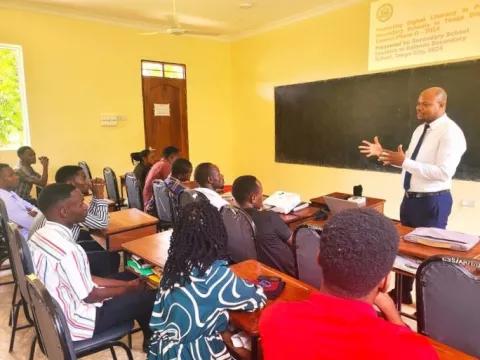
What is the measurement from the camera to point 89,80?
5.55 meters

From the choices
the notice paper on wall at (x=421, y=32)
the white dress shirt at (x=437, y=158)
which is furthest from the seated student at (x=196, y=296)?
the notice paper on wall at (x=421, y=32)

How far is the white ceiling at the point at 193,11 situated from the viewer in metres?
4.95

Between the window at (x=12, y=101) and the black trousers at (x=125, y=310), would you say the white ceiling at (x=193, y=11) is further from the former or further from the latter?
the black trousers at (x=125, y=310)

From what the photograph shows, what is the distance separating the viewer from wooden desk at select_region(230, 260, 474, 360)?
1120 millimetres

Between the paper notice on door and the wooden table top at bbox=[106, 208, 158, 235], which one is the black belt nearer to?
the wooden table top at bbox=[106, 208, 158, 235]

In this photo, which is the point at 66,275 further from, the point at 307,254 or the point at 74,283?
the point at 307,254

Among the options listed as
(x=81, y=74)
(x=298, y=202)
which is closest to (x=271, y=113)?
(x=81, y=74)

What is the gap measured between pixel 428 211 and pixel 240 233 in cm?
155

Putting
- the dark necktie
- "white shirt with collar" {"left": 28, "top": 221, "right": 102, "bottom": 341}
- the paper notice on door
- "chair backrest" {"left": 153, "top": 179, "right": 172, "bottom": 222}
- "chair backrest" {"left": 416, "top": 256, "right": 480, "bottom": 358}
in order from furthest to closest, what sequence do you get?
the paper notice on door → "chair backrest" {"left": 153, "top": 179, "right": 172, "bottom": 222} → the dark necktie → "white shirt with collar" {"left": 28, "top": 221, "right": 102, "bottom": 341} → "chair backrest" {"left": 416, "top": 256, "right": 480, "bottom": 358}

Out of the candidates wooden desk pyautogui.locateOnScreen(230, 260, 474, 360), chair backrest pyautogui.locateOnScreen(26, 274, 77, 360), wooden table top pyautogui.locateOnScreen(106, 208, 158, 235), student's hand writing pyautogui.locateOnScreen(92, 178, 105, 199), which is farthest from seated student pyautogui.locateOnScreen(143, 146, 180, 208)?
chair backrest pyautogui.locateOnScreen(26, 274, 77, 360)

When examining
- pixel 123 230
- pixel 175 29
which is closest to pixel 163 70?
pixel 175 29

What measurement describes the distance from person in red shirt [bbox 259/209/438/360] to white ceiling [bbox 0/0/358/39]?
484 cm

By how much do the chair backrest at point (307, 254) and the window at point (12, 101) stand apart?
4665mm

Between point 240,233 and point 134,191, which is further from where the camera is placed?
point 134,191
